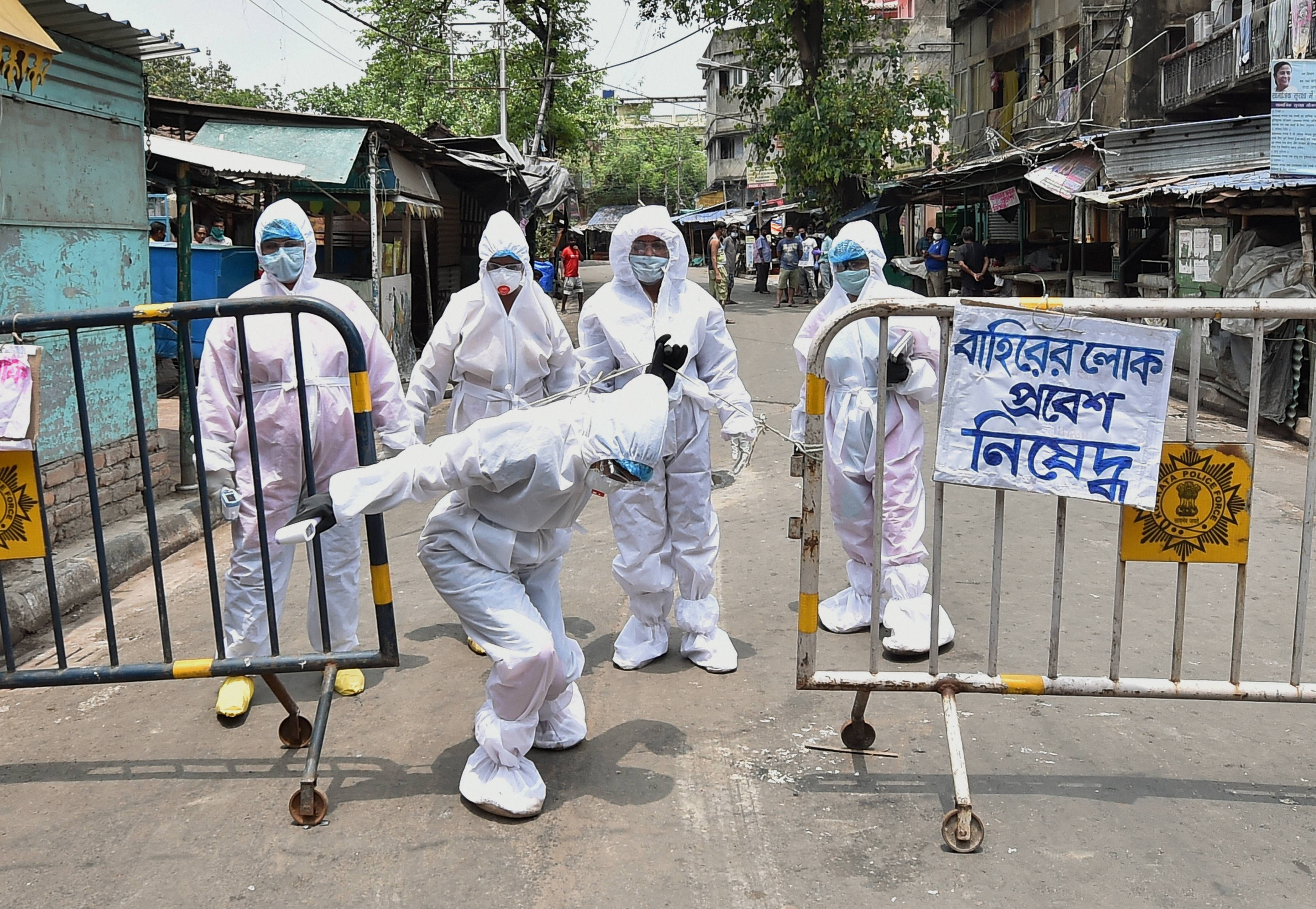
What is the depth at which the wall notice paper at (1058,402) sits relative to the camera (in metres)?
3.44

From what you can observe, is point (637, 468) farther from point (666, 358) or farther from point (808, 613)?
point (808, 613)

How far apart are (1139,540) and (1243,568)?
1.03 feet

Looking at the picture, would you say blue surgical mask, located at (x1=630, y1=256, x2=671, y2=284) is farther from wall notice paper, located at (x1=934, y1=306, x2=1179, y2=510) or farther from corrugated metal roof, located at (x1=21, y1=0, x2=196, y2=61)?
corrugated metal roof, located at (x1=21, y1=0, x2=196, y2=61)

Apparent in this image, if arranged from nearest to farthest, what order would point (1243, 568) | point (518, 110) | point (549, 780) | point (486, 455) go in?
point (486, 455)
point (1243, 568)
point (549, 780)
point (518, 110)

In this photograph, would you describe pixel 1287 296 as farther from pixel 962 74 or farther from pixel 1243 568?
pixel 962 74

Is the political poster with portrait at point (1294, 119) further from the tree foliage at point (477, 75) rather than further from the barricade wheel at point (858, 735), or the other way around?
the tree foliage at point (477, 75)

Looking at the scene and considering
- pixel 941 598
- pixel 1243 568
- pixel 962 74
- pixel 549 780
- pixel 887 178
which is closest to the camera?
pixel 1243 568

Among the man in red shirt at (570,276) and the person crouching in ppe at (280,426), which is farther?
the man in red shirt at (570,276)

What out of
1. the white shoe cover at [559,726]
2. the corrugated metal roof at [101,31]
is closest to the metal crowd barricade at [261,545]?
the white shoe cover at [559,726]

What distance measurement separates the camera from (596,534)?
7.20m

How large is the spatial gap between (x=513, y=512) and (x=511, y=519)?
1.2 inches

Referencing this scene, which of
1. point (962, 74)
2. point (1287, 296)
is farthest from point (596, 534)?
point (962, 74)

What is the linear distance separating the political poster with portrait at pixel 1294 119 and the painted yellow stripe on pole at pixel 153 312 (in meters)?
9.90

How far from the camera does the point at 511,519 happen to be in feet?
11.6
